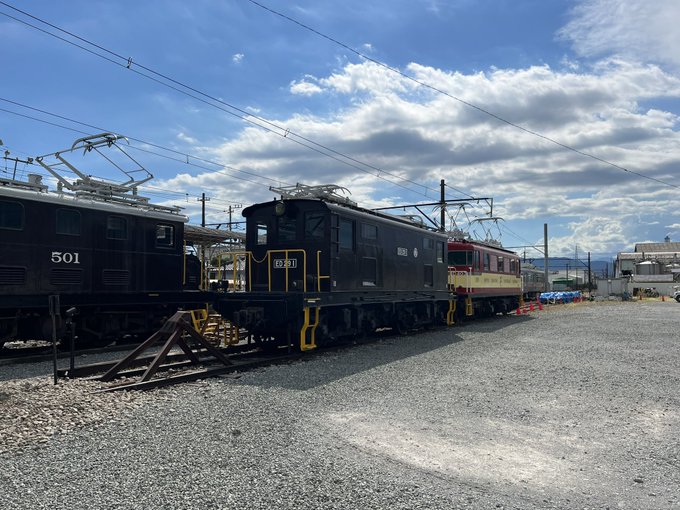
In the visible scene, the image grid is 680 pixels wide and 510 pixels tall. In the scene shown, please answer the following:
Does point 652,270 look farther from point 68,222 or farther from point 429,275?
point 68,222

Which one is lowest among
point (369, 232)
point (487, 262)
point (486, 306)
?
point (486, 306)

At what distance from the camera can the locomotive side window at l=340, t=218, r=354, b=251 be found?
1252 cm

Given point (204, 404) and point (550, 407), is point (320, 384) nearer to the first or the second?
point (204, 404)

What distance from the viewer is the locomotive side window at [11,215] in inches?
438

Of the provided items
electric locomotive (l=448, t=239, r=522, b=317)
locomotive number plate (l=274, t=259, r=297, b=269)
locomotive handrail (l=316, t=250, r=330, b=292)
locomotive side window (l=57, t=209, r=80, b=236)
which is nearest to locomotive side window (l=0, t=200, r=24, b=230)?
locomotive side window (l=57, t=209, r=80, b=236)

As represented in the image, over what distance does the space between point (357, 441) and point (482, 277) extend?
17.8m

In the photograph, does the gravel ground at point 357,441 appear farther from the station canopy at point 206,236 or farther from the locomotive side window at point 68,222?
the station canopy at point 206,236

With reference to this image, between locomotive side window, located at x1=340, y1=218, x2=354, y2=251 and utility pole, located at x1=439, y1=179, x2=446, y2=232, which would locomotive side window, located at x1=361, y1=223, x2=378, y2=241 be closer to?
locomotive side window, located at x1=340, y1=218, x2=354, y2=251

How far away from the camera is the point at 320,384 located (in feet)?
27.9

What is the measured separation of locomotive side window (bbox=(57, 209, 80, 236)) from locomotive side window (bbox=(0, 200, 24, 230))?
31.6 inches

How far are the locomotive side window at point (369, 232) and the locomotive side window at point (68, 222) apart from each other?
6.69 m

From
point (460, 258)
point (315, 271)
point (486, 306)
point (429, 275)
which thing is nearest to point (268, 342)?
point (315, 271)

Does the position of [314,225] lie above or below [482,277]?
above

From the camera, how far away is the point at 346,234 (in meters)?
12.7
